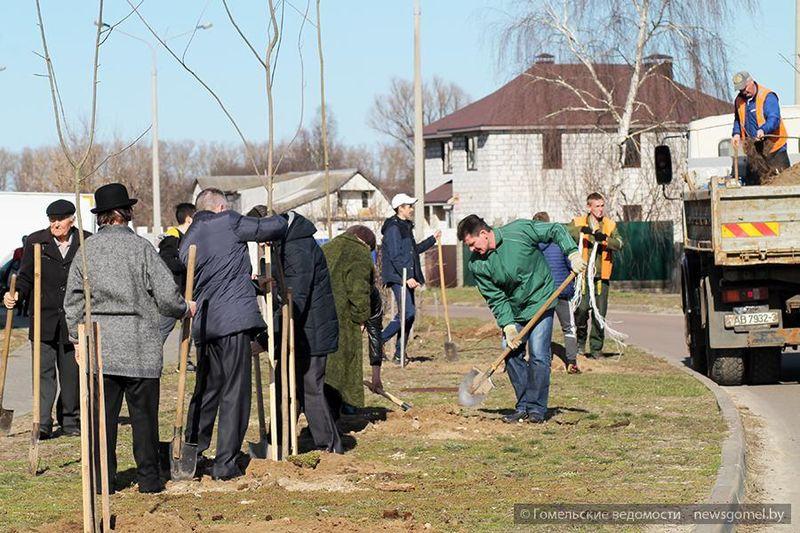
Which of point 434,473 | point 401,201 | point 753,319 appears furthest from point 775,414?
point 401,201

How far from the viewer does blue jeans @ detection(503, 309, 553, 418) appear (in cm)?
1142

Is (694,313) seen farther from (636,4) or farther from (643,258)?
(643,258)

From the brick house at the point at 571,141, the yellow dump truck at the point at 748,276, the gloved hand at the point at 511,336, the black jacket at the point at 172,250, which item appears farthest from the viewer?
the brick house at the point at 571,141

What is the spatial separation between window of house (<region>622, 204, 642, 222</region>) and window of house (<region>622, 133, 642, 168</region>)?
1.44 metres

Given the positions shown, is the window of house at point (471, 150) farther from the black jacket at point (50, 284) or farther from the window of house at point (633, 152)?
the black jacket at point (50, 284)

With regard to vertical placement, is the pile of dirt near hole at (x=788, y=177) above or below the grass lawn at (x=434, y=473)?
above

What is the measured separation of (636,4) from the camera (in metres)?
35.5

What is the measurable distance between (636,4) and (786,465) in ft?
88.8

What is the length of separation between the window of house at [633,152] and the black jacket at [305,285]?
28310 mm

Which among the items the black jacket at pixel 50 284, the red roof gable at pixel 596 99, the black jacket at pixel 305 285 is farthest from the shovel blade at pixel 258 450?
the red roof gable at pixel 596 99

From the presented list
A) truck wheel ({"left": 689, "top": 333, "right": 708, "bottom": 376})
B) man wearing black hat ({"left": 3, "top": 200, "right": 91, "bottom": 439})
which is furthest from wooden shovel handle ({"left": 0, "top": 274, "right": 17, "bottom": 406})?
truck wheel ({"left": 689, "top": 333, "right": 708, "bottom": 376})

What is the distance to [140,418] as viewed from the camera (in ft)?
28.6

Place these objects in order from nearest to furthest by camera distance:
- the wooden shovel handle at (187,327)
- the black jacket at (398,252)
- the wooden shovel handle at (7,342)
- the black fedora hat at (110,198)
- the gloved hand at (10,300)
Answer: the wooden shovel handle at (187,327), the black fedora hat at (110,198), the wooden shovel handle at (7,342), the gloved hand at (10,300), the black jacket at (398,252)

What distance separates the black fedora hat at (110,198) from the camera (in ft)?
28.3
